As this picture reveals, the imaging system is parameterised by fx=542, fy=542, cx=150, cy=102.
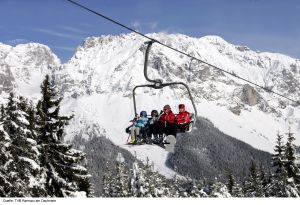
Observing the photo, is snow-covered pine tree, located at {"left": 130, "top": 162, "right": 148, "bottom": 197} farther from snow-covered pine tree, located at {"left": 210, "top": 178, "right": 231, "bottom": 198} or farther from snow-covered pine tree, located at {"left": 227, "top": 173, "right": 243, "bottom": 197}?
snow-covered pine tree, located at {"left": 227, "top": 173, "right": 243, "bottom": 197}

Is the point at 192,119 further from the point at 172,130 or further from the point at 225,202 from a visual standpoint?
the point at 225,202

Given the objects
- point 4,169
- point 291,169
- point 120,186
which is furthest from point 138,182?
point 4,169

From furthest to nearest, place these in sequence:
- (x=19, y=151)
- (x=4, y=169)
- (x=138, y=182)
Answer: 1. (x=138, y=182)
2. (x=19, y=151)
3. (x=4, y=169)

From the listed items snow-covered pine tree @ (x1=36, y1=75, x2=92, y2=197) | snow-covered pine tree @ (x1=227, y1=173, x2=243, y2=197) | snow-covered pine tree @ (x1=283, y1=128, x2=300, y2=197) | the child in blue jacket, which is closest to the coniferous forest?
snow-covered pine tree @ (x1=36, y1=75, x2=92, y2=197)

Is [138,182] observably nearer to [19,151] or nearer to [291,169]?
[291,169]

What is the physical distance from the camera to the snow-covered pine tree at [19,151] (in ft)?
74.7

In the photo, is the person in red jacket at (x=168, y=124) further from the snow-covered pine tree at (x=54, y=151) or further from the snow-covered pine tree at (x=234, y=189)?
the snow-covered pine tree at (x=234, y=189)

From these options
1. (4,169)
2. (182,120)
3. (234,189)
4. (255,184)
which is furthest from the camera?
(234,189)

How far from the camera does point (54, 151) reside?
26328mm

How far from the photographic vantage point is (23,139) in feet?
76.3

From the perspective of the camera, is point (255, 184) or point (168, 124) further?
point (255, 184)

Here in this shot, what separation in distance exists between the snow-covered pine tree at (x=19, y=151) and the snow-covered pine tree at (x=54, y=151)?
7.44 feet

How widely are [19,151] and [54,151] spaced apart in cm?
315

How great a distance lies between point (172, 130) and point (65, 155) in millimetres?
7719
